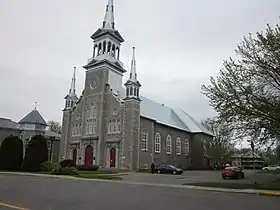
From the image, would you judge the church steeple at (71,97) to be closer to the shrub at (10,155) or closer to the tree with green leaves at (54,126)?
the shrub at (10,155)

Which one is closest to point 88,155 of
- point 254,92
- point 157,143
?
point 157,143

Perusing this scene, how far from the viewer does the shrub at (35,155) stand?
1609 inches

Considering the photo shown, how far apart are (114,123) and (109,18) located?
2084 cm

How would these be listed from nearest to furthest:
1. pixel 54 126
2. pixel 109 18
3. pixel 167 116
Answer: pixel 109 18 < pixel 167 116 < pixel 54 126

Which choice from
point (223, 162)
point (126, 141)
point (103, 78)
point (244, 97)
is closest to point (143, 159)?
point (126, 141)

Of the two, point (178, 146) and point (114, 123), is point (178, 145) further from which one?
point (114, 123)

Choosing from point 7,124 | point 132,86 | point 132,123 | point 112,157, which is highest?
point 132,86

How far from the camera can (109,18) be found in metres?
60.0

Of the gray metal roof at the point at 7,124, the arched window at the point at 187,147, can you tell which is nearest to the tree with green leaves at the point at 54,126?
the gray metal roof at the point at 7,124

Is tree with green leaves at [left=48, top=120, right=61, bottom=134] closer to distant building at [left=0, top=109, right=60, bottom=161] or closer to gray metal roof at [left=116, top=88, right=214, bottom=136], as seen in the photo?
distant building at [left=0, top=109, right=60, bottom=161]

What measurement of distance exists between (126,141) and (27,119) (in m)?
32.3

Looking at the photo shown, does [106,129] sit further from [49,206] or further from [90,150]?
[49,206]

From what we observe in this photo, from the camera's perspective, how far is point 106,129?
53.4 metres

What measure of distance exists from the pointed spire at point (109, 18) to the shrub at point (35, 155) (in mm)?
26424
